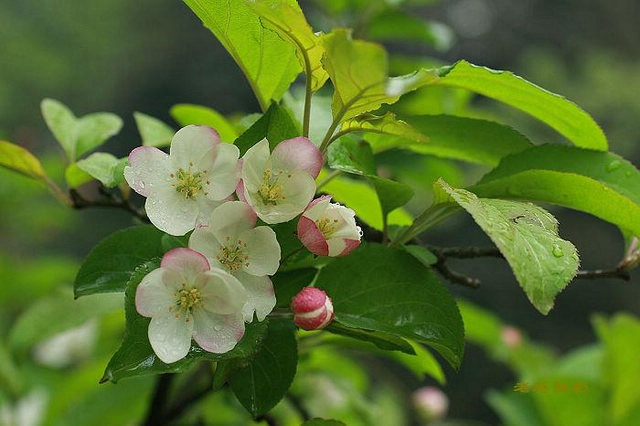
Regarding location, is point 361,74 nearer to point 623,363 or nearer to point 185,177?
point 185,177

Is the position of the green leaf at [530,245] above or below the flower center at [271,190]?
above

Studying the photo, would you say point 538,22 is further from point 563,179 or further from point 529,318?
point 563,179

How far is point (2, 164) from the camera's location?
0.60 metres

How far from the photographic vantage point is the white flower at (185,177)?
1.48ft

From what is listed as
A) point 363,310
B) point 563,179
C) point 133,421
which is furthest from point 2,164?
point 133,421

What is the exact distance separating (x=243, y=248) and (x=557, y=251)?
0.57 feet

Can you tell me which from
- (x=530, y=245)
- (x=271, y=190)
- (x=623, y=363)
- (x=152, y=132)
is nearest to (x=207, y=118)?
(x=152, y=132)

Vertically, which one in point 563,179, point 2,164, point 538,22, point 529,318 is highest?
point 563,179

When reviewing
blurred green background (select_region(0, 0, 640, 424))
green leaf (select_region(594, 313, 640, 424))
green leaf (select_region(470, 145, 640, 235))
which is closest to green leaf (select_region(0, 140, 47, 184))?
green leaf (select_region(470, 145, 640, 235))

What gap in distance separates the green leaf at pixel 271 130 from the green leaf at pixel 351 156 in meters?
0.04

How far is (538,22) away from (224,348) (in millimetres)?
6093

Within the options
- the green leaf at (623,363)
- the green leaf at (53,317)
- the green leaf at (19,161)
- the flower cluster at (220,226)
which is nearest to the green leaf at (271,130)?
the flower cluster at (220,226)

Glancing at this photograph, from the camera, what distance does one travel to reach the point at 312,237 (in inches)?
17.8

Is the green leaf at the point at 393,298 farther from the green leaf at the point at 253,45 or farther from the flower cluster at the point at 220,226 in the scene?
the green leaf at the point at 253,45
